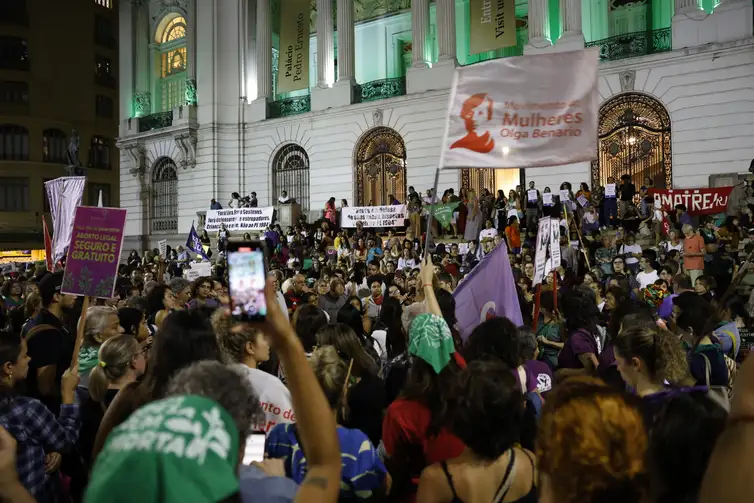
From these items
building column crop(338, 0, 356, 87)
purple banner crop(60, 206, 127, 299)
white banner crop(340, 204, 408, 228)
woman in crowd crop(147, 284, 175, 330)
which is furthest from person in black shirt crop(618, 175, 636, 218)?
purple banner crop(60, 206, 127, 299)

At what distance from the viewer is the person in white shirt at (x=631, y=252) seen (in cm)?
1250

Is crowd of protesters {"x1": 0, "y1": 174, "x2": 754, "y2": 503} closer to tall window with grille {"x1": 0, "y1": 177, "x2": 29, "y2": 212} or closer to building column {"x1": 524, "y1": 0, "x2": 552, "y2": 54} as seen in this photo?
building column {"x1": 524, "y1": 0, "x2": 552, "y2": 54}

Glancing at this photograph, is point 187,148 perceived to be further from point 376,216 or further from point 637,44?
point 637,44

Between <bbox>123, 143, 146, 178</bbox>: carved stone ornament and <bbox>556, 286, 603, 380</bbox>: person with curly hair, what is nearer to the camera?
<bbox>556, 286, 603, 380</bbox>: person with curly hair

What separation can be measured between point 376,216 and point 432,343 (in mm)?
16708

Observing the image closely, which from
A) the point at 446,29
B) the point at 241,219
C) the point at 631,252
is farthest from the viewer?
the point at 446,29

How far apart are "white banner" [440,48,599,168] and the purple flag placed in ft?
3.05

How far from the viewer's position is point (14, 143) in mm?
44250

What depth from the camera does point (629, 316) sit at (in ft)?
15.2

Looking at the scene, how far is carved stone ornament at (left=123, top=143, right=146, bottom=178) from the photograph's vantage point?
31781 millimetres

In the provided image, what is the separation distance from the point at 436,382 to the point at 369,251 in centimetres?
1426

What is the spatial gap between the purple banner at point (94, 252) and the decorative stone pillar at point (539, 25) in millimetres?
18337

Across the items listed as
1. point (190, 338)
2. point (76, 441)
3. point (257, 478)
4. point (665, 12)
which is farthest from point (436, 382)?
point (665, 12)

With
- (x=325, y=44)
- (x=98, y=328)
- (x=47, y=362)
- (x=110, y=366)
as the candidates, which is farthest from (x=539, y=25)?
(x=110, y=366)
